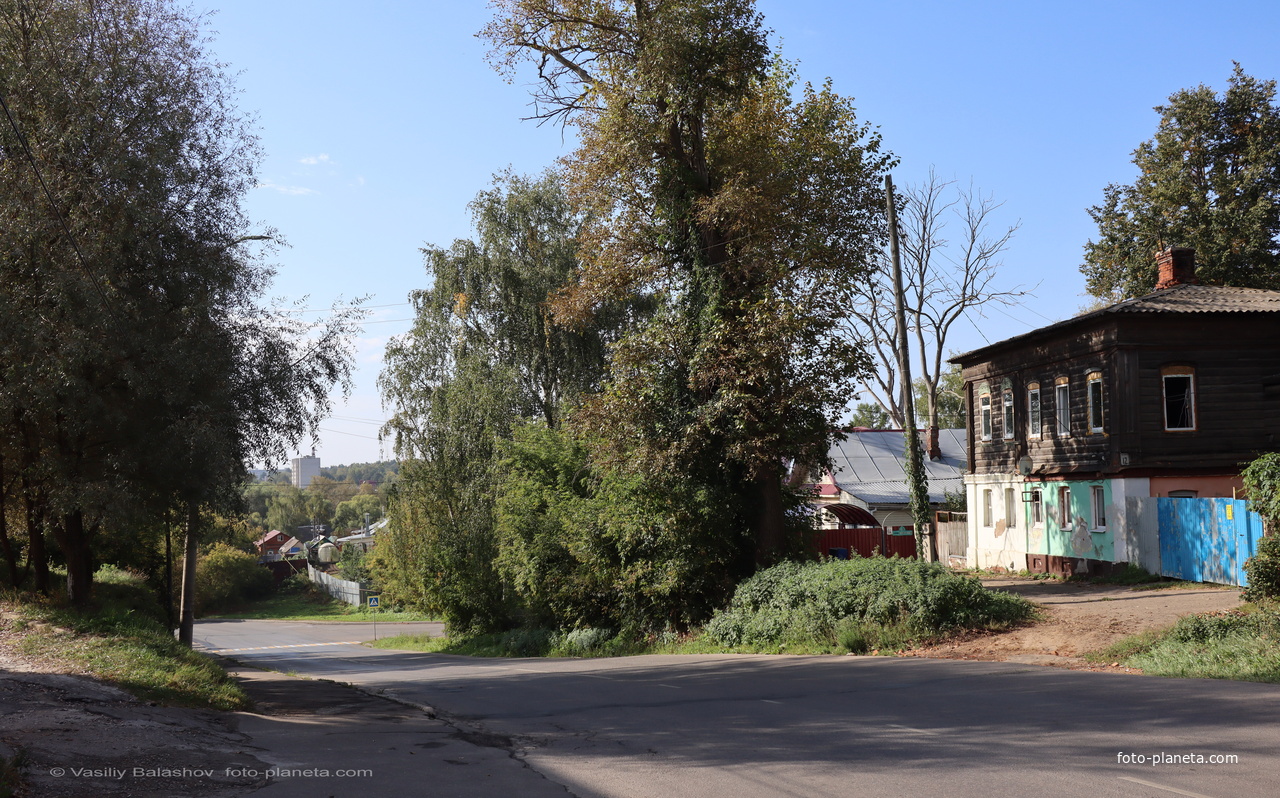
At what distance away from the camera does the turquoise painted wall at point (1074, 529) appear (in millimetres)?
25562

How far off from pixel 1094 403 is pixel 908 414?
6376 mm

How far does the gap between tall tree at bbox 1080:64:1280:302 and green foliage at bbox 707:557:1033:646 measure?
25.7m

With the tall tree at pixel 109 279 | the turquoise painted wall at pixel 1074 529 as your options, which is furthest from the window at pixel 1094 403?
the tall tree at pixel 109 279

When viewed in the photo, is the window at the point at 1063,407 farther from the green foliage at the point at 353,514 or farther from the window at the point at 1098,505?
the green foliage at the point at 353,514

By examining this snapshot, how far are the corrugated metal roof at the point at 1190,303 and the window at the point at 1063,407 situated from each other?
5.40ft

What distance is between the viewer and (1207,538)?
21609 mm

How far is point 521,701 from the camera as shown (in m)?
14.5

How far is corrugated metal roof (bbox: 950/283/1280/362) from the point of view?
24.4 meters

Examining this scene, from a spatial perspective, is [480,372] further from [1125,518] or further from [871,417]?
[871,417]

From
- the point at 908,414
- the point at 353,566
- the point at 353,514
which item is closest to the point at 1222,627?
the point at 908,414

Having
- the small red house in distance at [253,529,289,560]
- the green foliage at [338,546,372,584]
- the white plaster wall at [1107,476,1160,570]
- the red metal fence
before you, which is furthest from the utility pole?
the small red house in distance at [253,529,289,560]

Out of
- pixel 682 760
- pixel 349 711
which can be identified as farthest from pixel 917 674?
pixel 349 711

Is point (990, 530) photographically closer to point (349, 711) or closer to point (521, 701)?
point (521, 701)

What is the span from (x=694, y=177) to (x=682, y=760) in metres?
16.7
